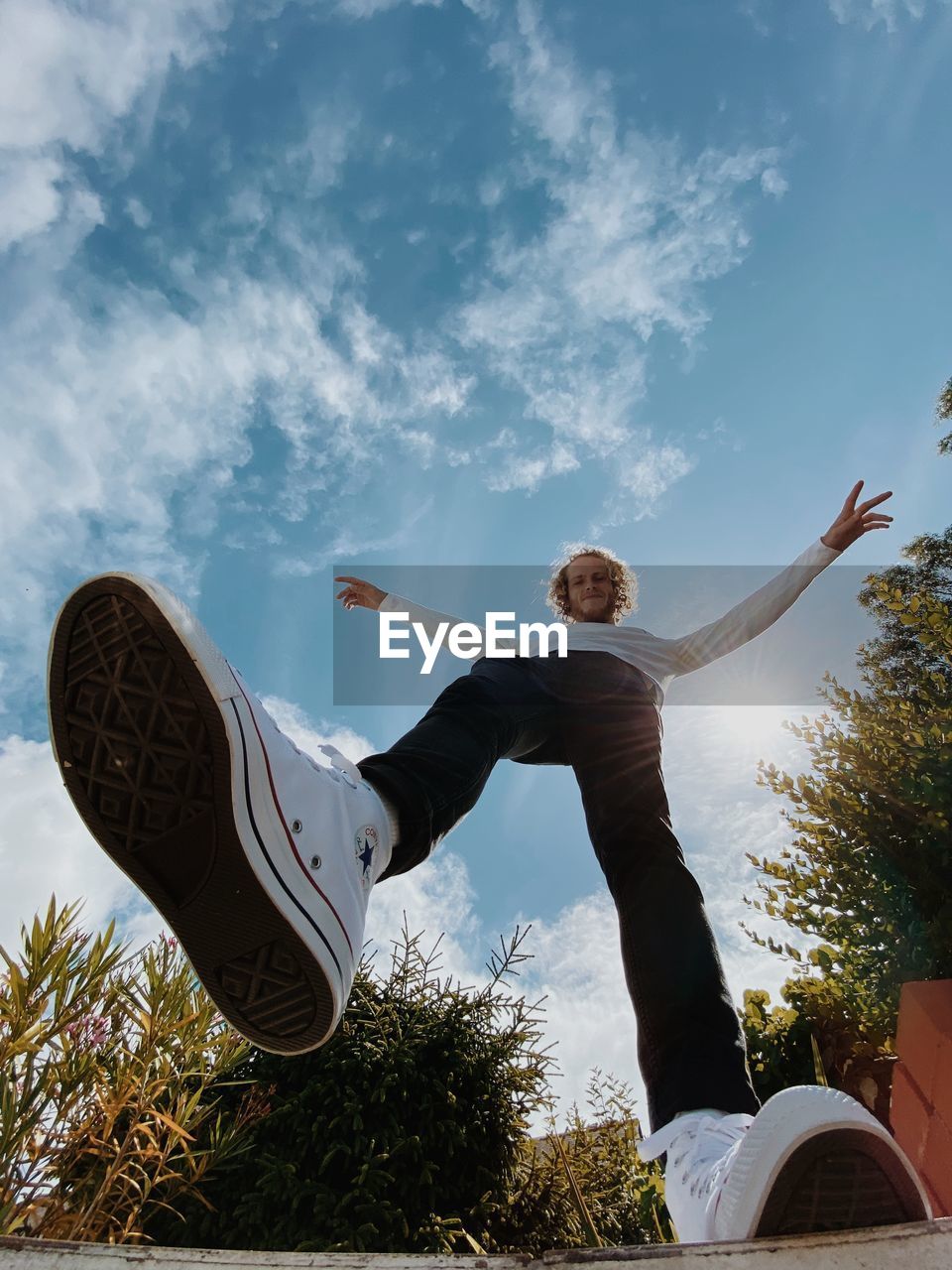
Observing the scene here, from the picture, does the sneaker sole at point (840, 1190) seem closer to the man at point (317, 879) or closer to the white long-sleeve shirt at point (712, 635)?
the man at point (317, 879)

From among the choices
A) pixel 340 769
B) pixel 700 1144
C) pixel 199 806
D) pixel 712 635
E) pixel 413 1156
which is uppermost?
pixel 712 635

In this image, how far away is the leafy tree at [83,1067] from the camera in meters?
1.73

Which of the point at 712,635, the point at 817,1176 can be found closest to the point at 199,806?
the point at 817,1176

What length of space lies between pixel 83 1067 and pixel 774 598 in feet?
7.91

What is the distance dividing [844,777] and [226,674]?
2168 mm

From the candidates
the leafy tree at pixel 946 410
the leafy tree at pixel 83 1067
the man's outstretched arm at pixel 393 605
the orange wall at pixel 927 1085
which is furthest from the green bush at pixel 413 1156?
the leafy tree at pixel 946 410

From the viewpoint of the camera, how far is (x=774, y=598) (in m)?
2.46

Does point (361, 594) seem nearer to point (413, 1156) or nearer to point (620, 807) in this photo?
point (620, 807)

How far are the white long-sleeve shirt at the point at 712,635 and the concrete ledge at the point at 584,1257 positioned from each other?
5.60 ft

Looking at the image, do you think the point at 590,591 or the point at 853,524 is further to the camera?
the point at 590,591

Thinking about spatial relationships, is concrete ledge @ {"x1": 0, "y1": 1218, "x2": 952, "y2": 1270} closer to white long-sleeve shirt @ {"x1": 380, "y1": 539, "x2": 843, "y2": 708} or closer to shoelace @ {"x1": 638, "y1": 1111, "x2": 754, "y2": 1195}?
shoelace @ {"x1": 638, "y1": 1111, "x2": 754, "y2": 1195}

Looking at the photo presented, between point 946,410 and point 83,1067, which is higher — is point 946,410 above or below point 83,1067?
above

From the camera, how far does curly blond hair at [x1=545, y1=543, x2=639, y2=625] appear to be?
10.3 ft

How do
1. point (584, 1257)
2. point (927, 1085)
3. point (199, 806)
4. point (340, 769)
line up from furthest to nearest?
point (927, 1085) < point (340, 769) < point (199, 806) < point (584, 1257)
